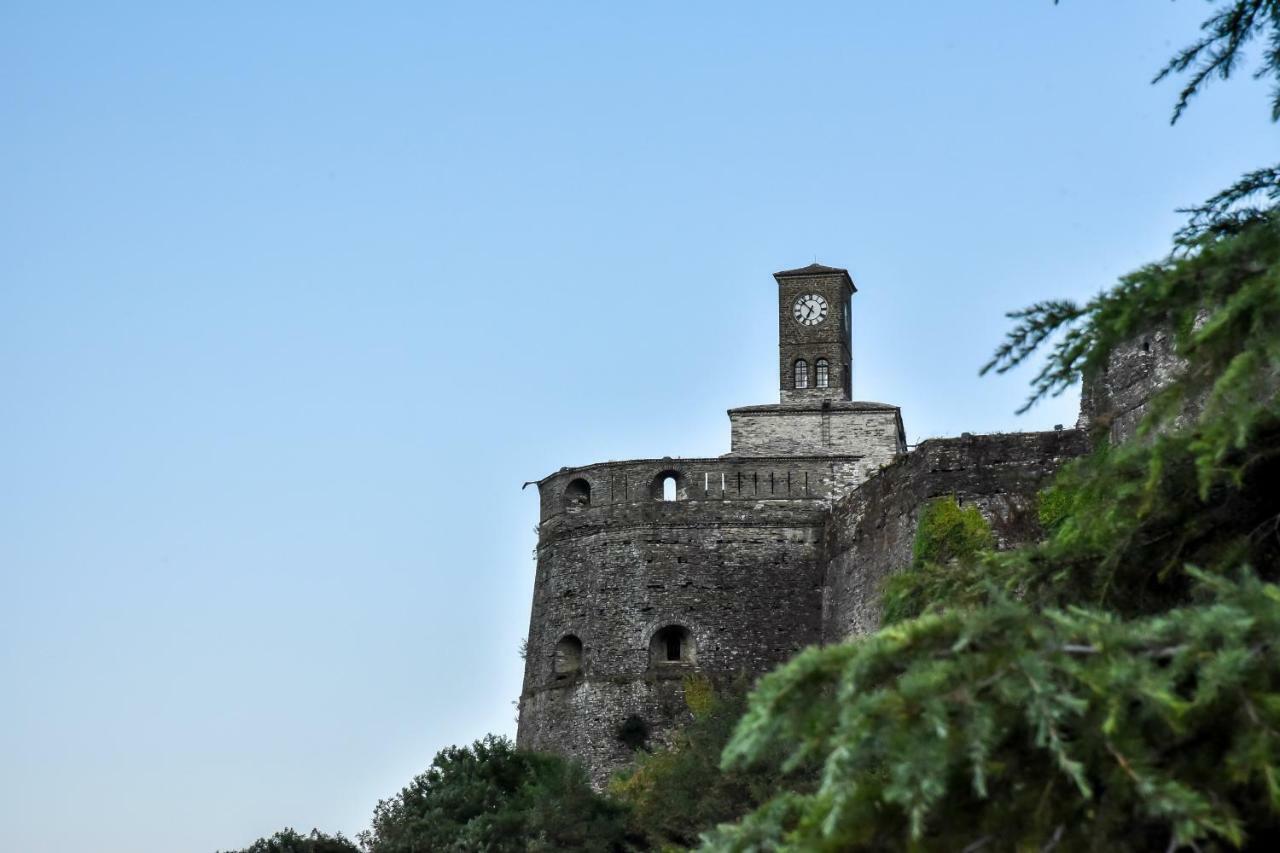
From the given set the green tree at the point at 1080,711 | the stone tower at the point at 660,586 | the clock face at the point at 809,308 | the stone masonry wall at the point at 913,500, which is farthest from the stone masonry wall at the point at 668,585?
the green tree at the point at 1080,711

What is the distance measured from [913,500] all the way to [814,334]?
43.6ft

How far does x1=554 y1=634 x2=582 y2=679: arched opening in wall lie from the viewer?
34562mm

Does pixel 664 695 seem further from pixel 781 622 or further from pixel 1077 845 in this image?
pixel 1077 845

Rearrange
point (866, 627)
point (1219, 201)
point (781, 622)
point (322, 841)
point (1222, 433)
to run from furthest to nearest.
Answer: point (781, 622) → point (866, 627) → point (322, 841) → point (1219, 201) → point (1222, 433)

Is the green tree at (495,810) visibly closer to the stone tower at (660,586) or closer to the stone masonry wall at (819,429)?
the stone tower at (660,586)

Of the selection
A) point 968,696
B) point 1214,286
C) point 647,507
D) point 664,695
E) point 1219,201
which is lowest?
point 968,696

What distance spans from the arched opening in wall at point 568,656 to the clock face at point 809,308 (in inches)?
404

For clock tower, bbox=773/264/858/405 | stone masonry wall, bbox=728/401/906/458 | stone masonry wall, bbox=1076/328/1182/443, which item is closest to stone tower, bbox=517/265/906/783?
stone masonry wall, bbox=728/401/906/458

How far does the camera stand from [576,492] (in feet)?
117

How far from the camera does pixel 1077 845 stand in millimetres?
6000

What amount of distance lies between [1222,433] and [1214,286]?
0.70 meters

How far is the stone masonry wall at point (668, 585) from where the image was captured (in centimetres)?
3309

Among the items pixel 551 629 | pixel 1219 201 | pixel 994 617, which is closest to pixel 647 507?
pixel 551 629

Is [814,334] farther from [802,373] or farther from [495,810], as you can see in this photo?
[495,810]
